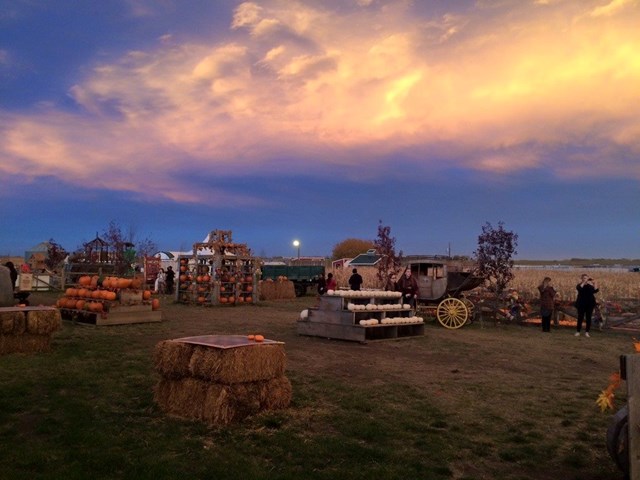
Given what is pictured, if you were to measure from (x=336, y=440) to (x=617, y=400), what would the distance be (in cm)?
508

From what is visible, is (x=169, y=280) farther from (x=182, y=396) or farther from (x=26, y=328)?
(x=182, y=396)

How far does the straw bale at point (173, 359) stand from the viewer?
7316 mm

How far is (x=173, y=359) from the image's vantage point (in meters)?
7.37

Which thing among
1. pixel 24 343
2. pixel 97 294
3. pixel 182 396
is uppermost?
pixel 97 294

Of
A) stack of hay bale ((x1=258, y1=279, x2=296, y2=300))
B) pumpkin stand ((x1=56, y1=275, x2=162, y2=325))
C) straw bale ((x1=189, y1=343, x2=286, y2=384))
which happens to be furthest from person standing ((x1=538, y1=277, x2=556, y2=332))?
stack of hay bale ((x1=258, y1=279, x2=296, y2=300))

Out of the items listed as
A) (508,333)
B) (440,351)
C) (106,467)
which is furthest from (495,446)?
(508,333)

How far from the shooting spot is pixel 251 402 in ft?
23.3

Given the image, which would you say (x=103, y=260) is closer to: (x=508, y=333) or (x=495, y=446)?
(x=508, y=333)

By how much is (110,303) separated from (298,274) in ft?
59.2

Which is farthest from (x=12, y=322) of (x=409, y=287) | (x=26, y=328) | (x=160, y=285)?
(x=160, y=285)

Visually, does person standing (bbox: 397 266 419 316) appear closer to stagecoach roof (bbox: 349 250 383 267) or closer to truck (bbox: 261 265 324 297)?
truck (bbox: 261 265 324 297)

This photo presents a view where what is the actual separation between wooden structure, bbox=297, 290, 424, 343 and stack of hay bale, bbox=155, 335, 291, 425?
22.8 feet

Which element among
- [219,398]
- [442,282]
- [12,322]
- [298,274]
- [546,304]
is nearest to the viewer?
[219,398]

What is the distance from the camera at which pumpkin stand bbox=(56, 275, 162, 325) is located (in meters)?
16.6
